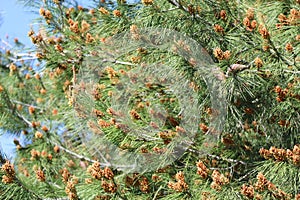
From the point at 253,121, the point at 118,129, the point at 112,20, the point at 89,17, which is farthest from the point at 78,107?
the point at 89,17

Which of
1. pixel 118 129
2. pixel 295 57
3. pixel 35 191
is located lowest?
pixel 35 191

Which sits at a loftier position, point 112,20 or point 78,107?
point 112,20

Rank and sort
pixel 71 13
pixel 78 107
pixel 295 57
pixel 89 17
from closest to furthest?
pixel 295 57
pixel 78 107
pixel 71 13
pixel 89 17

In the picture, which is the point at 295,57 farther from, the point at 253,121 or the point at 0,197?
the point at 0,197

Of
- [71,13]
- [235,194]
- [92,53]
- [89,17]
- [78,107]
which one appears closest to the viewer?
[235,194]

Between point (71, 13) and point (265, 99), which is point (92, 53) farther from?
point (265, 99)

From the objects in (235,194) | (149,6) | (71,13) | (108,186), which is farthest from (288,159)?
(71,13)

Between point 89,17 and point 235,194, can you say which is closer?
point 235,194
